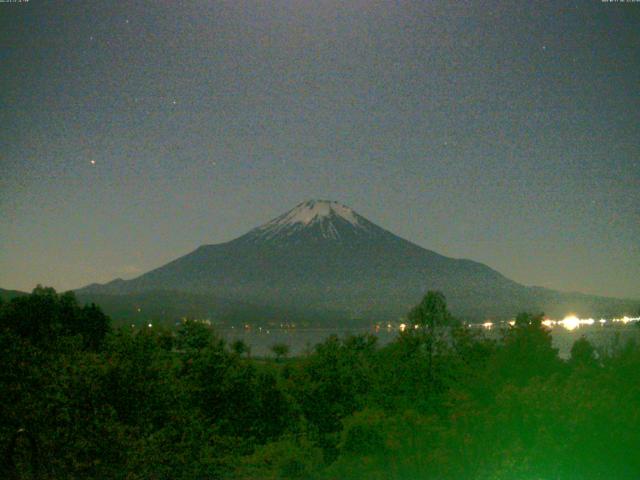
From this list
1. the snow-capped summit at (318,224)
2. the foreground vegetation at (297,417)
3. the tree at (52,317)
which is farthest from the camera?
the snow-capped summit at (318,224)

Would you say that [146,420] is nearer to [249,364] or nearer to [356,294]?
[249,364]

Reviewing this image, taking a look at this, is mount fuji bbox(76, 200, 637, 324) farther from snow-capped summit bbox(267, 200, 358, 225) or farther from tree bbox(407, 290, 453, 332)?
tree bbox(407, 290, 453, 332)

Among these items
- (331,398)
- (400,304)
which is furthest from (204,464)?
(400,304)

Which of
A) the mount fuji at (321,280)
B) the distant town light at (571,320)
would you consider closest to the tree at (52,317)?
the distant town light at (571,320)

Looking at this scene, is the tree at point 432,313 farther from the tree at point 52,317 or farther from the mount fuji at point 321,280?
the mount fuji at point 321,280

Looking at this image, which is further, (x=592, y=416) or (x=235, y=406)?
(x=235, y=406)

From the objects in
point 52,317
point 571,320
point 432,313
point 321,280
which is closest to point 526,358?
point 432,313
